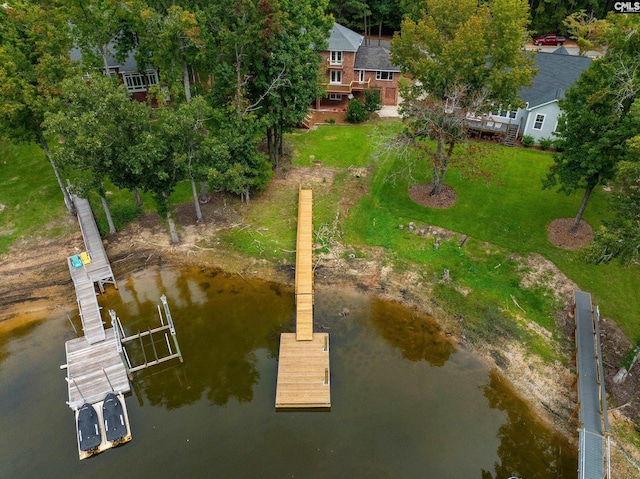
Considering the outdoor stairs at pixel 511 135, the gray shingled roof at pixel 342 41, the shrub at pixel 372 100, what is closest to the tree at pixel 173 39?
the gray shingled roof at pixel 342 41

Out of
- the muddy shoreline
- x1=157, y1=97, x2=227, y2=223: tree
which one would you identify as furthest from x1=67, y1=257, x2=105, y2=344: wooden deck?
x1=157, y1=97, x2=227, y2=223: tree

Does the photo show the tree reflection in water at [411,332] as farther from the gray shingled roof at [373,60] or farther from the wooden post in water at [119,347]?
the gray shingled roof at [373,60]

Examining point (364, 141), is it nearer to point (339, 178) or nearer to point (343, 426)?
point (339, 178)

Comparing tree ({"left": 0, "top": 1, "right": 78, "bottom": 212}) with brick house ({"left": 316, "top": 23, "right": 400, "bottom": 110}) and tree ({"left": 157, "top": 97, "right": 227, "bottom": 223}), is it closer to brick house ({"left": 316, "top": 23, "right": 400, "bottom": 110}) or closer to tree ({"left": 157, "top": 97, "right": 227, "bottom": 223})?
tree ({"left": 157, "top": 97, "right": 227, "bottom": 223})

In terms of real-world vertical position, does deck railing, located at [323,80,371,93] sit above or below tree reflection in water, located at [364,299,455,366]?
above

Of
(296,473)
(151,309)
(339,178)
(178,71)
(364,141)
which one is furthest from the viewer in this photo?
(364,141)

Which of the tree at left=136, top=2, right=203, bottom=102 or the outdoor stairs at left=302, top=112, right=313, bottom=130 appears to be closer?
the tree at left=136, top=2, right=203, bottom=102

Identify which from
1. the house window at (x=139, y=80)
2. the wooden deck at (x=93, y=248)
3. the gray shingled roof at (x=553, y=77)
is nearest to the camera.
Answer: the wooden deck at (x=93, y=248)

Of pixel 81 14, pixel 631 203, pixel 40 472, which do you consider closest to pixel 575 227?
pixel 631 203
